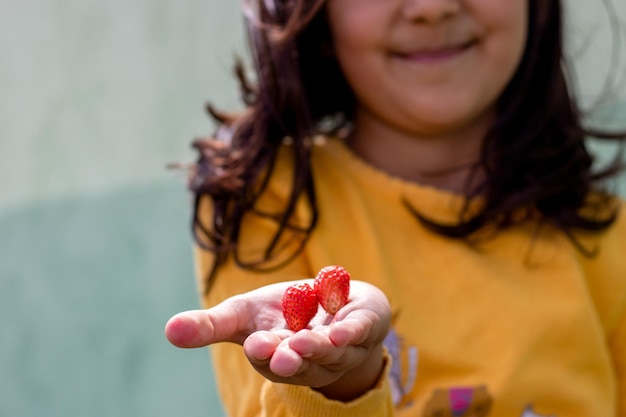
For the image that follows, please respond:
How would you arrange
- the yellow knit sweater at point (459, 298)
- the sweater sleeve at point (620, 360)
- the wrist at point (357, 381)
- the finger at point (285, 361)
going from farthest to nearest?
the sweater sleeve at point (620, 360) → the yellow knit sweater at point (459, 298) → the wrist at point (357, 381) → the finger at point (285, 361)

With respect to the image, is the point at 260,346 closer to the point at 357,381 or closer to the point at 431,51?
the point at 357,381

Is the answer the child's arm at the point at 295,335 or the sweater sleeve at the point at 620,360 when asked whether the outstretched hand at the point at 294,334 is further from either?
the sweater sleeve at the point at 620,360

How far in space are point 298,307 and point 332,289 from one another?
4cm

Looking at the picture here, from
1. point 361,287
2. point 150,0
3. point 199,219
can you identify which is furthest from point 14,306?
point 361,287

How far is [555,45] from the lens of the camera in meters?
1.39

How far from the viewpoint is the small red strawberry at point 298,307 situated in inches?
30.5

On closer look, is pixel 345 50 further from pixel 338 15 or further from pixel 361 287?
pixel 361 287

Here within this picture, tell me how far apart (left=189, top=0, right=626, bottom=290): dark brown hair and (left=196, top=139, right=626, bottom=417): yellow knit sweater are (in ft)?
0.07

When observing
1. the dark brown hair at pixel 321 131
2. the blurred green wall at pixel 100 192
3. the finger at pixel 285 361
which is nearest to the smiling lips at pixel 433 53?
the dark brown hair at pixel 321 131

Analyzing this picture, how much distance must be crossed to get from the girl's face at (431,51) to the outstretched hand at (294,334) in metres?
0.42

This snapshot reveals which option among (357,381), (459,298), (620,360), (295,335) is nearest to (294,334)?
(295,335)

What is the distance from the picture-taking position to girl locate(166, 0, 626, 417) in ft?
3.94

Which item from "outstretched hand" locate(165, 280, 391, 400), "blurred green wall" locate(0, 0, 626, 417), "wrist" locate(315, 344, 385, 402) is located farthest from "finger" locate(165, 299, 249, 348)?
"blurred green wall" locate(0, 0, 626, 417)

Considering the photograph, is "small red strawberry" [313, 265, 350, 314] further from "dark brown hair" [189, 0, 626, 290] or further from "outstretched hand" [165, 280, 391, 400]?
"dark brown hair" [189, 0, 626, 290]
